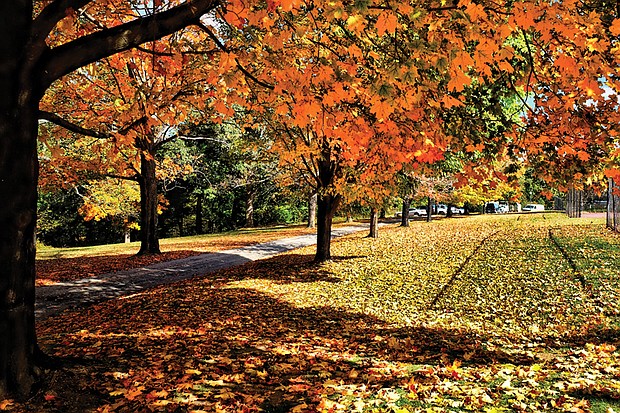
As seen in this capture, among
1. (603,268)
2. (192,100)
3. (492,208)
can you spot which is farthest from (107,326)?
(492,208)

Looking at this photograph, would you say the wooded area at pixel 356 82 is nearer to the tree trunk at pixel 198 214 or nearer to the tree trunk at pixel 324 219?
the tree trunk at pixel 324 219

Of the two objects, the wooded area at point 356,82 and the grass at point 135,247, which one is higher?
the wooded area at point 356,82

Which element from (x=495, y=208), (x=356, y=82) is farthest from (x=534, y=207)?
(x=356, y=82)

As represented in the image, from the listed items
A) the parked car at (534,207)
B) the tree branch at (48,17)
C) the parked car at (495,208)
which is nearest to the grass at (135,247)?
the tree branch at (48,17)

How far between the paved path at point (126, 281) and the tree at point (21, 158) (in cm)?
603

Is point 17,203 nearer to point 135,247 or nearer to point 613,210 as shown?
point 613,210

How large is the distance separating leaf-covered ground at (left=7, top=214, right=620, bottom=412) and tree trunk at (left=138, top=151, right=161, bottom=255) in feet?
22.9

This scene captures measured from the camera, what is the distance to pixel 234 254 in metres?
21.2

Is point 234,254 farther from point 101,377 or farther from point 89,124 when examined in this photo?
point 101,377

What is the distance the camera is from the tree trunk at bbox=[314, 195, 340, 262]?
15.2 metres

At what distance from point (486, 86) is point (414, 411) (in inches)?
220

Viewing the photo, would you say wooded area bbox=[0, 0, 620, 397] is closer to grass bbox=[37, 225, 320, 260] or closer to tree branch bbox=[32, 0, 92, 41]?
tree branch bbox=[32, 0, 92, 41]

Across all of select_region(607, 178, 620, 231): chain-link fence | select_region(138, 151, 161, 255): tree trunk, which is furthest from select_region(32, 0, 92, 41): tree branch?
select_region(607, 178, 620, 231): chain-link fence

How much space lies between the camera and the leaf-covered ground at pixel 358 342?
171 inches
